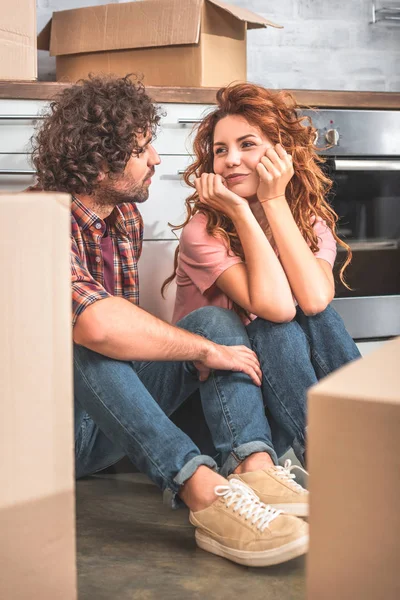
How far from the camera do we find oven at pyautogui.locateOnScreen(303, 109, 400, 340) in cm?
245

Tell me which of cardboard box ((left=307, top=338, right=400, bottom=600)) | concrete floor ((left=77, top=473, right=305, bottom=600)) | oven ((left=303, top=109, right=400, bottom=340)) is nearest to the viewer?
cardboard box ((left=307, top=338, right=400, bottom=600))

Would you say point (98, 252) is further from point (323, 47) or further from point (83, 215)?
point (323, 47)

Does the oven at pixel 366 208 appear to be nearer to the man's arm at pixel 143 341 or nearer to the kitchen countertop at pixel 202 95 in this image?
the kitchen countertop at pixel 202 95

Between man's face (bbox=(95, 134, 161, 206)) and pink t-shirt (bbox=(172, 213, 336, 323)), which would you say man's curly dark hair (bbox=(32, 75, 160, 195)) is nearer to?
man's face (bbox=(95, 134, 161, 206))

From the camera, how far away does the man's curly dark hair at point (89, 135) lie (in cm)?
170

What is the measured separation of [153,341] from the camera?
4.78ft

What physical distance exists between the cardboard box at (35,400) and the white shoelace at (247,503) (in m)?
0.54

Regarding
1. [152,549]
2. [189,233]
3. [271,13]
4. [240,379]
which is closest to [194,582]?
[152,549]

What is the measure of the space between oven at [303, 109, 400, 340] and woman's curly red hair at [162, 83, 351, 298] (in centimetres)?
53

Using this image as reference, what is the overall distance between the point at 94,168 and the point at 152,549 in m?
0.76

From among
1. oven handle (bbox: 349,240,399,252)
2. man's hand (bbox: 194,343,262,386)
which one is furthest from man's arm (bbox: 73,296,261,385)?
oven handle (bbox: 349,240,399,252)

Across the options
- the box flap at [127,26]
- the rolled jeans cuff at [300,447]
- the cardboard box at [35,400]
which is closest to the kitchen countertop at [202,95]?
the box flap at [127,26]

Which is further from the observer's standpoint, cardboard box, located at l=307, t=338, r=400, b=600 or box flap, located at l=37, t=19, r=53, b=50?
box flap, located at l=37, t=19, r=53, b=50

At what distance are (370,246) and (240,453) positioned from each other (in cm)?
128
